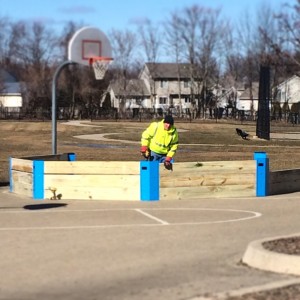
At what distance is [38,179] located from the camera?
13016 mm

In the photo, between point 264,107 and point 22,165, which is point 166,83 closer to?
point 264,107

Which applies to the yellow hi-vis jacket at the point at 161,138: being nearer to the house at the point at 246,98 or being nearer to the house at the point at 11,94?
the house at the point at 11,94

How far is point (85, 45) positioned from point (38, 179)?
308cm

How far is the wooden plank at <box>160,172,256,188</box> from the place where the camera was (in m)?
12.9

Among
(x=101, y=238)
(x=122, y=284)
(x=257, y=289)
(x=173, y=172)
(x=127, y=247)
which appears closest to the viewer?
(x=257, y=289)

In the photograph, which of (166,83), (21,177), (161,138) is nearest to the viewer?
(161,138)

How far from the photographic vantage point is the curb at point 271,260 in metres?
6.50

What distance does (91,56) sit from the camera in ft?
45.5

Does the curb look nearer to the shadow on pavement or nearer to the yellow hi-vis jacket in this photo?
the shadow on pavement

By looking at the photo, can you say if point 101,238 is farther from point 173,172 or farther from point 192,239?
point 173,172

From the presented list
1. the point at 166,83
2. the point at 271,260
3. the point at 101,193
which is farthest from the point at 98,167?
the point at 166,83

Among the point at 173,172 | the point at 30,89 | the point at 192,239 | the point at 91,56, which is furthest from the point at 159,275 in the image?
the point at 30,89

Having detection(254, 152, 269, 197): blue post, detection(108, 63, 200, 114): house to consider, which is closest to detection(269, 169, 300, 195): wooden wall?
detection(254, 152, 269, 197): blue post

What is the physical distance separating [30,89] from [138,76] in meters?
20.8
